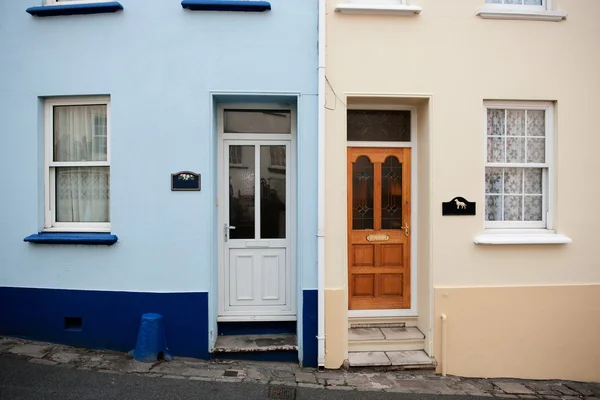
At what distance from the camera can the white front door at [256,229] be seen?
17.7 feet

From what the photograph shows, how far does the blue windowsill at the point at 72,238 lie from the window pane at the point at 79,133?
969mm

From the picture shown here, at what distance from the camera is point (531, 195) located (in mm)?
5441

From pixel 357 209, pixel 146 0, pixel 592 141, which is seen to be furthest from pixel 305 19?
pixel 592 141

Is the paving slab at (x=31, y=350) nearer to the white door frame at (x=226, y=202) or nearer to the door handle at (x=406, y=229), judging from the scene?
the white door frame at (x=226, y=202)

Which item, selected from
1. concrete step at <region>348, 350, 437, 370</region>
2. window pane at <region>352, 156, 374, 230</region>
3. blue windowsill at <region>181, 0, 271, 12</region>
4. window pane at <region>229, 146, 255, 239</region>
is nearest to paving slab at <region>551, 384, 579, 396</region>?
concrete step at <region>348, 350, 437, 370</region>

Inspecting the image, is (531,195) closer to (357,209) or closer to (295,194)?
(357,209)

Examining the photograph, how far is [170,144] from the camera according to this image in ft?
16.3

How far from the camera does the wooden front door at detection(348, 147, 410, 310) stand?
5.55 metres

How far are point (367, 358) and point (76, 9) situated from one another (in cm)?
546

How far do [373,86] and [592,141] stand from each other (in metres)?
2.92

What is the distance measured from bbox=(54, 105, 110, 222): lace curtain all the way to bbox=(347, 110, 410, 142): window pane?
3.21m

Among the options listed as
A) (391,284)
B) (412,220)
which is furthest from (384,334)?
(412,220)

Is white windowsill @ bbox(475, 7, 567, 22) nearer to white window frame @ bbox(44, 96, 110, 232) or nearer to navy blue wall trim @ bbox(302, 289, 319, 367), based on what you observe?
navy blue wall trim @ bbox(302, 289, 319, 367)

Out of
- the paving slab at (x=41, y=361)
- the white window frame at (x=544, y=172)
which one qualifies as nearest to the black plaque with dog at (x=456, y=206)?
the white window frame at (x=544, y=172)
